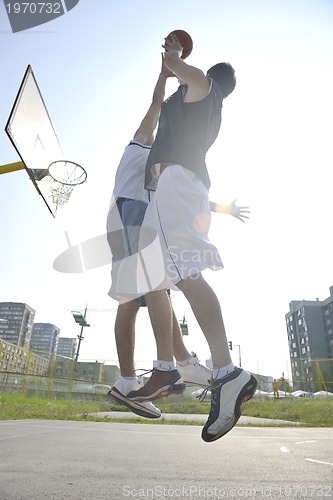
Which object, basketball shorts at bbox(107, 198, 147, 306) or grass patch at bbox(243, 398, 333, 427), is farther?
grass patch at bbox(243, 398, 333, 427)

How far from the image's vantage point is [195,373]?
223 cm

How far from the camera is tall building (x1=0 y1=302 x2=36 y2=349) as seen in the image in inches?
5305

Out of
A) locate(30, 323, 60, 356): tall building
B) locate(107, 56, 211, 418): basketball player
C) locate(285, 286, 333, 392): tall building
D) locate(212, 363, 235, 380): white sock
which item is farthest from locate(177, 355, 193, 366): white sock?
locate(30, 323, 60, 356): tall building

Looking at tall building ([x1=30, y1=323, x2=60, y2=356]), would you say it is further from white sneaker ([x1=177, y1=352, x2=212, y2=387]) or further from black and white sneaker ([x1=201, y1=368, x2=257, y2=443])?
black and white sneaker ([x1=201, y1=368, x2=257, y2=443])

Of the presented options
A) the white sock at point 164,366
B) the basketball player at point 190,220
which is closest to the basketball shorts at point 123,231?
the basketball player at point 190,220

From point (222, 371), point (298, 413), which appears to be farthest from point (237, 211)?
point (298, 413)

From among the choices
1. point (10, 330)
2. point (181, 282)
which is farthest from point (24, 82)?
point (10, 330)

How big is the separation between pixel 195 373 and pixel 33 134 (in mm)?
5602

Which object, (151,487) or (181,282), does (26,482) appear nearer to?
(151,487)

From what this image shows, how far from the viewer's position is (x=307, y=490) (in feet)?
9.45

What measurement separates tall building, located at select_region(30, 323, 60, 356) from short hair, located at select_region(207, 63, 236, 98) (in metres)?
205

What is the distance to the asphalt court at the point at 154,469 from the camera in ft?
8.79

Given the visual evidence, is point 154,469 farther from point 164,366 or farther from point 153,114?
point 153,114

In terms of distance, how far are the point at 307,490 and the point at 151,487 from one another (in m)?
1.34
